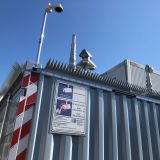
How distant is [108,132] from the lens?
2.70m

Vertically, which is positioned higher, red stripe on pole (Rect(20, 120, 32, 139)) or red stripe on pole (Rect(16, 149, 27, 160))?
red stripe on pole (Rect(20, 120, 32, 139))

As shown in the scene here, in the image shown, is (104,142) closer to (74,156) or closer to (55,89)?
(74,156)

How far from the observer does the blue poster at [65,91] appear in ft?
8.12

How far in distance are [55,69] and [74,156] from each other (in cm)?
108

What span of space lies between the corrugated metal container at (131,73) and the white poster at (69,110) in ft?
4.92

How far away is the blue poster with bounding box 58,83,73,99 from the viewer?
2475mm

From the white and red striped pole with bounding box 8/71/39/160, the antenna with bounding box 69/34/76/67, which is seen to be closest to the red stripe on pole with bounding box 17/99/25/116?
the white and red striped pole with bounding box 8/71/39/160

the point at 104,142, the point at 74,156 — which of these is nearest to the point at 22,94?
the point at 74,156

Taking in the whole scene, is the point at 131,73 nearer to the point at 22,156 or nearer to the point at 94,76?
the point at 94,76

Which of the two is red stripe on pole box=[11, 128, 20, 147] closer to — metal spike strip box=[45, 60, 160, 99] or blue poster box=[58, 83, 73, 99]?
blue poster box=[58, 83, 73, 99]

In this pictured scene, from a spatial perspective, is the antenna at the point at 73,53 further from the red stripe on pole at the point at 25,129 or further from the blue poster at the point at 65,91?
the red stripe on pole at the point at 25,129

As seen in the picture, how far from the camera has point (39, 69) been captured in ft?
8.18

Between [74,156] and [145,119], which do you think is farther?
[145,119]

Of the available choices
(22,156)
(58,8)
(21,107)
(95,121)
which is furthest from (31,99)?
(58,8)
